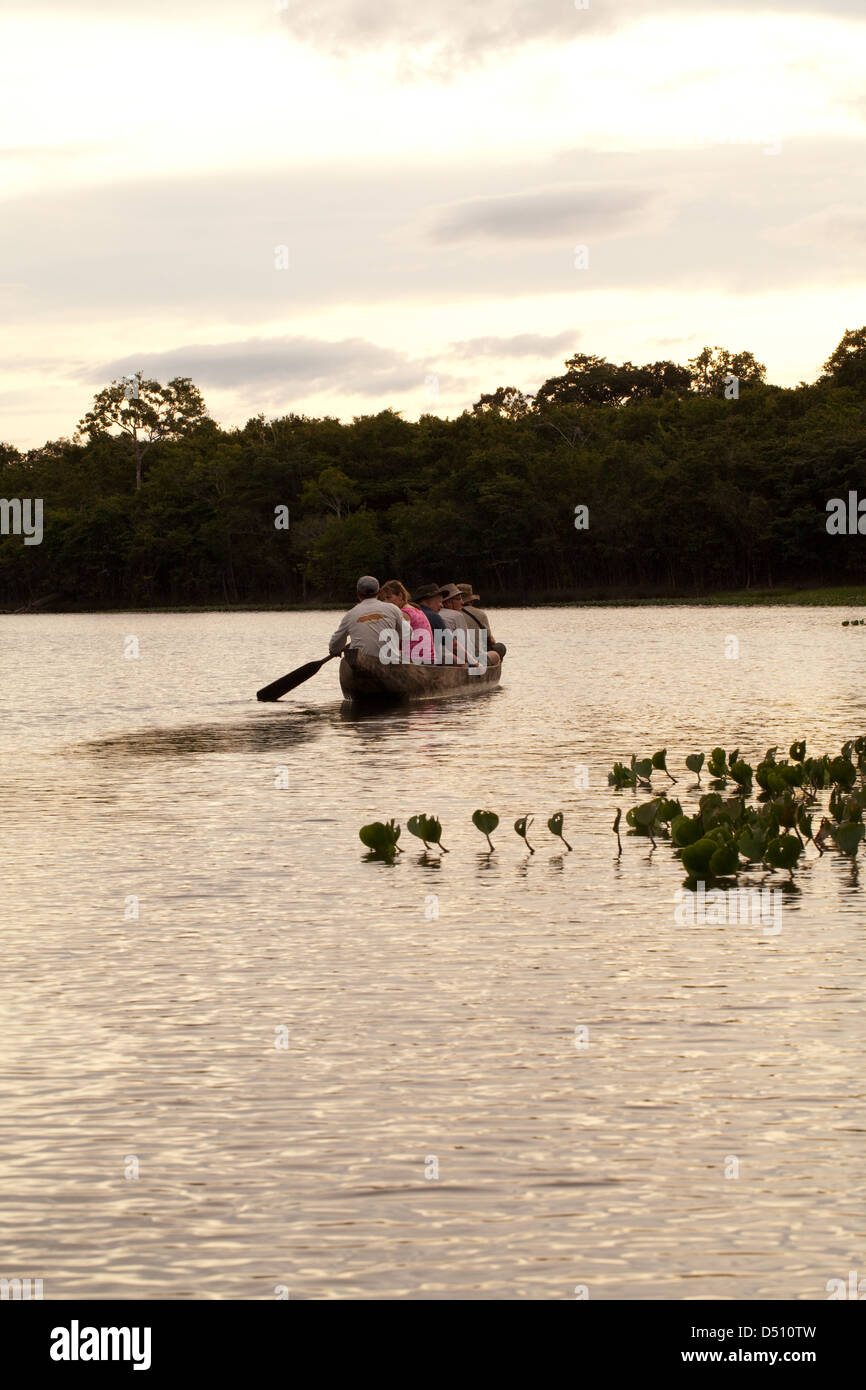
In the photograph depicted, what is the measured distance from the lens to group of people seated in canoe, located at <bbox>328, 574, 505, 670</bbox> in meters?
25.6

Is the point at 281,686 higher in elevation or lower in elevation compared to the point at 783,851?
higher

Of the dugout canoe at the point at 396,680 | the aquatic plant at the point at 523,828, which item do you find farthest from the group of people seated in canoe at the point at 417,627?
the aquatic plant at the point at 523,828

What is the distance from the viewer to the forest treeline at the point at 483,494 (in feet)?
345

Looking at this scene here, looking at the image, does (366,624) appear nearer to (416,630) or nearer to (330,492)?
(416,630)

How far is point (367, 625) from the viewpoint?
25.4 metres

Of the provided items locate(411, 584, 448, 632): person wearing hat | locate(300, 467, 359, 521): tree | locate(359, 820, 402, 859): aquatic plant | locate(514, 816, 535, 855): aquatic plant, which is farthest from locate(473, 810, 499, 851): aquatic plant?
locate(300, 467, 359, 521): tree

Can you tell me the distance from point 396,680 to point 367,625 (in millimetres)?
1359

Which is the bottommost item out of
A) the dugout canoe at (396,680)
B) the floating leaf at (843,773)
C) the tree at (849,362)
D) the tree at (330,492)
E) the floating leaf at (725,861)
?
the floating leaf at (725,861)

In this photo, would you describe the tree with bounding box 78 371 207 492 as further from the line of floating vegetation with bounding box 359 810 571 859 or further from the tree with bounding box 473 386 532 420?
the line of floating vegetation with bounding box 359 810 571 859

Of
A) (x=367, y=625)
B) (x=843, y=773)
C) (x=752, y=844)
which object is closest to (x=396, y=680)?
(x=367, y=625)

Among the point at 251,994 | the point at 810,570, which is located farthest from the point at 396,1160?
the point at 810,570

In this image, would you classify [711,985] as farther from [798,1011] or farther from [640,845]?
[640,845]

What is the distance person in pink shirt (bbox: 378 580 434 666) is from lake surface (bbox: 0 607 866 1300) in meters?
11.6

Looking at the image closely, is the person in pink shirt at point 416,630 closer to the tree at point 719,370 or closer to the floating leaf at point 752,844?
the floating leaf at point 752,844
